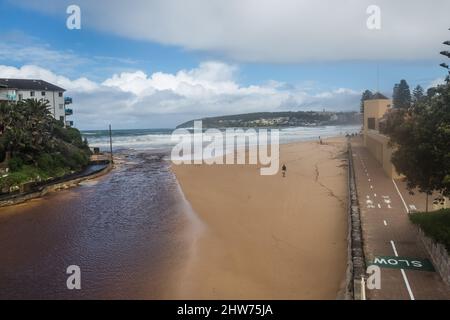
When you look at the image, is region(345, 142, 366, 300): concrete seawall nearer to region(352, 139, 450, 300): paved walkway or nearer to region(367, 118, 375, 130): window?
region(352, 139, 450, 300): paved walkway

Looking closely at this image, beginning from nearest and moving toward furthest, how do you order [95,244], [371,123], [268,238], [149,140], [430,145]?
[430,145]
[268,238]
[95,244]
[371,123]
[149,140]

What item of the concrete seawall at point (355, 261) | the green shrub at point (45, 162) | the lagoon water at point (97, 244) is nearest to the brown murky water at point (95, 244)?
the lagoon water at point (97, 244)

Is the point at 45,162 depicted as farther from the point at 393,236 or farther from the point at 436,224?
the point at 436,224

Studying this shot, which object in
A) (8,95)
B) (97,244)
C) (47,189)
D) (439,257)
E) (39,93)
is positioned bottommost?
(97,244)

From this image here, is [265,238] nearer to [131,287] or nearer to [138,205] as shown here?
[131,287]

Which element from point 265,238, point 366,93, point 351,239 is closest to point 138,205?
point 265,238

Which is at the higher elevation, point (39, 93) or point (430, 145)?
A: point (39, 93)

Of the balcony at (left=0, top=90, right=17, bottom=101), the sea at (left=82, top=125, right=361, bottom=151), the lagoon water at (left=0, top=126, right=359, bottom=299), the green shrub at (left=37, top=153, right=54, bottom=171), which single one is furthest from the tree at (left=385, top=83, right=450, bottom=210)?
the sea at (left=82, top=125, right=361, bottom=151)

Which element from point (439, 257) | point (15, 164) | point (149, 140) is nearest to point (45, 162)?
point (15, 164)
